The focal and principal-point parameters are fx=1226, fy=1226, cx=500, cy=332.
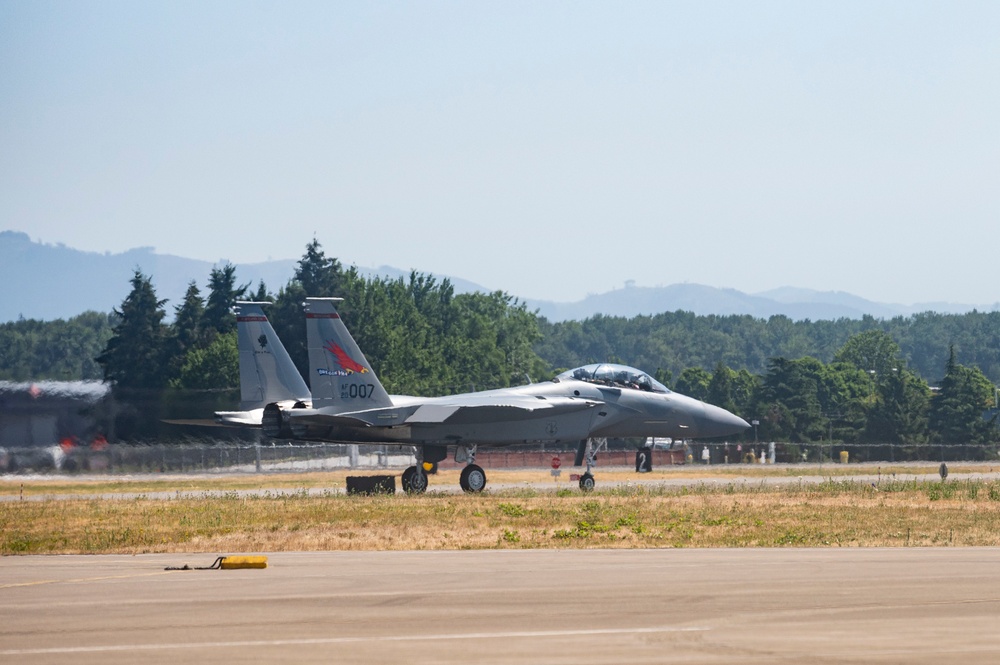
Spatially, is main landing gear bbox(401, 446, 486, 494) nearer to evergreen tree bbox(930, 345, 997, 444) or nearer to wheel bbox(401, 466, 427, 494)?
wheel bbox(401, 466, 427, 494)

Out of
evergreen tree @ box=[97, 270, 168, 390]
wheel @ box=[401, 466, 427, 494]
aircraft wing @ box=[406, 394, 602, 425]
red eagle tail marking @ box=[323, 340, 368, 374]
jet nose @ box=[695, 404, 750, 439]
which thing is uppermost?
evergreen tree @ box=[97, 270, 168, 390]

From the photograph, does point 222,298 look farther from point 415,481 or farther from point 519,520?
point 519,520

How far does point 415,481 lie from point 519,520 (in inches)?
409

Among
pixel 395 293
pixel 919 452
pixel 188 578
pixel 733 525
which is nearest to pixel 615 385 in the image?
pixel 733 525

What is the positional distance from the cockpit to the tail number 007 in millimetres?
6353

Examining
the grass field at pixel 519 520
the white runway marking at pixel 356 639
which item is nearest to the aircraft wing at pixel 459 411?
the grass field at pixel 519 520

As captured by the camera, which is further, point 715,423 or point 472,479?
point 715,423

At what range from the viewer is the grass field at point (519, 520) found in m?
21.6

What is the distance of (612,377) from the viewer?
37.8m

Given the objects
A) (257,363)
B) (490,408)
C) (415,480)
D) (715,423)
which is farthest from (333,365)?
(715,423)

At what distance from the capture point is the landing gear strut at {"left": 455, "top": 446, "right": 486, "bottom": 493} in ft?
117

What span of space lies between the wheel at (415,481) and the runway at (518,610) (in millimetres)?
16807

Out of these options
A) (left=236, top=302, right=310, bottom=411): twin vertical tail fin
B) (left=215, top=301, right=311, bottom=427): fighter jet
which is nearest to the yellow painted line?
(left=215, top=301, right=311, bottom=427): fighter jet

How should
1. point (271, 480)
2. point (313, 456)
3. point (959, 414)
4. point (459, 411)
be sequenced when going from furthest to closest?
1. point (959, 414)
2. point (313, 456)
3. point (271, 480)
4. point (459, 411)
